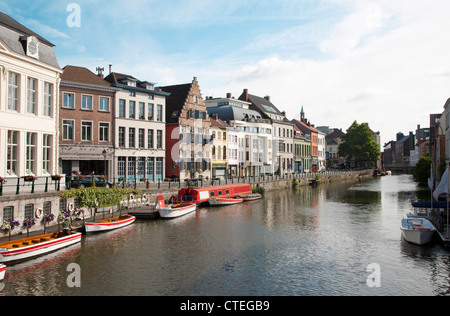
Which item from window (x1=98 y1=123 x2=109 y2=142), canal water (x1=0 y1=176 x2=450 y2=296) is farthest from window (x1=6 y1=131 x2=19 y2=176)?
window (x1=98 y1=123 x2=109 y2=142)

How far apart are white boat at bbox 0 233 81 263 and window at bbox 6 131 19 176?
570 centimetres

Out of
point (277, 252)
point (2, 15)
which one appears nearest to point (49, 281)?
point (277, 252)

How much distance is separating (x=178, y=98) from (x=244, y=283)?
42.1m

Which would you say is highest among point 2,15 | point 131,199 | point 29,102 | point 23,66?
point 2,15

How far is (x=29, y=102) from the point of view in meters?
25.4

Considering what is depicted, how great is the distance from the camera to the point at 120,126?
4444cm

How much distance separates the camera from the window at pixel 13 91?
78.5ft

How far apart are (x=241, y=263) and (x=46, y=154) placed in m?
16.0

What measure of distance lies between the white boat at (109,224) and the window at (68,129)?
15.1 meters

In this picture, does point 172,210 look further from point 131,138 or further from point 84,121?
point 131,138

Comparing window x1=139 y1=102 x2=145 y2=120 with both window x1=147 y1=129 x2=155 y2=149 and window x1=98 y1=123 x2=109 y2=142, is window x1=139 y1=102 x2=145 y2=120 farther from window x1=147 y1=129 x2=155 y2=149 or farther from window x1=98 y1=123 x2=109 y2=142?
window x1=98 y1=123 x2=109 y2=142

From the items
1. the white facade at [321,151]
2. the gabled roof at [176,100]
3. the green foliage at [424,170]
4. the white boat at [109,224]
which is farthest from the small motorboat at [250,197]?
the white facade at [321,151]
